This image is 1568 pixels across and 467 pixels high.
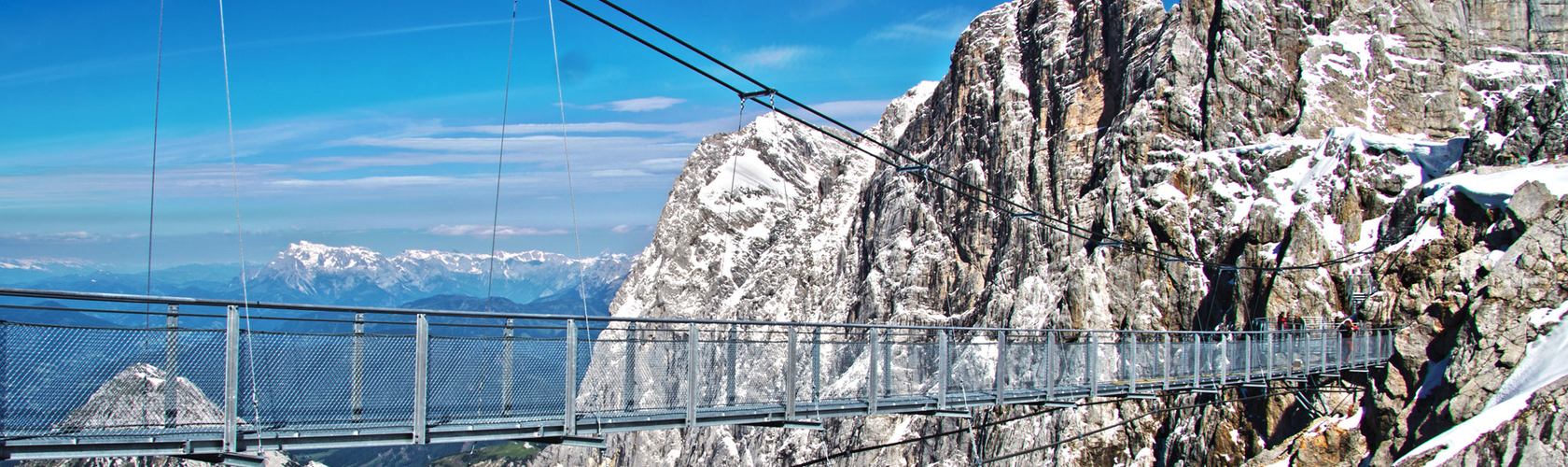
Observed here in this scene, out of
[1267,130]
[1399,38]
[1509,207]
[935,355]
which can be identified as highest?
[1399,38]

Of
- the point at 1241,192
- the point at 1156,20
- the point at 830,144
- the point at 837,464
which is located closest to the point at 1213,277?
the point at 1241,192

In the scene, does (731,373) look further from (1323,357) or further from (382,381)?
(1323,357)

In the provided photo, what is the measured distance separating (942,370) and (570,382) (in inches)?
250

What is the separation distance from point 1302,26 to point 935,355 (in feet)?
139

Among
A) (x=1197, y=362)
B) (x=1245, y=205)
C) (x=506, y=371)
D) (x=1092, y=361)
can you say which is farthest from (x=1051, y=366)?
(x=1245, y=205)

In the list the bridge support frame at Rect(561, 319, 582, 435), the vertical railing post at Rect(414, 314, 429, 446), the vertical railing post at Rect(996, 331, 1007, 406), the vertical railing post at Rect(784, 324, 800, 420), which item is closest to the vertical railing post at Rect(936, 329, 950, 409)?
the vertical railing post at Rect(996, 331, 1007, 406)

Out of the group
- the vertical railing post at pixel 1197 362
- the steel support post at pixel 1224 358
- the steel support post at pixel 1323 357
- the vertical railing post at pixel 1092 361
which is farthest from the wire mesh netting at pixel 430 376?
the steel support post at pixel 1323 357

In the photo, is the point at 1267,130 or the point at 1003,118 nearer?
the point at 1267,130

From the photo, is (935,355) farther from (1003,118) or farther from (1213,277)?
(1003,118)

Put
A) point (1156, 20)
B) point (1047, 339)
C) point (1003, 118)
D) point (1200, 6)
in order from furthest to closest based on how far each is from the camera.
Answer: point (1003, 118)
point (1156, 20)
point (1200, 6)
point (1047, 339)

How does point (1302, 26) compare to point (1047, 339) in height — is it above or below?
above

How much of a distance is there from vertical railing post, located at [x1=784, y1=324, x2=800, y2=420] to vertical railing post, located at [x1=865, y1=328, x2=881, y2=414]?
1081mm

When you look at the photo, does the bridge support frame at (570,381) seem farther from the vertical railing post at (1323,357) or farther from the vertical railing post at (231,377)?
the vertical railing post at (1323,357)

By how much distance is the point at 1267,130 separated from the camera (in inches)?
1822
